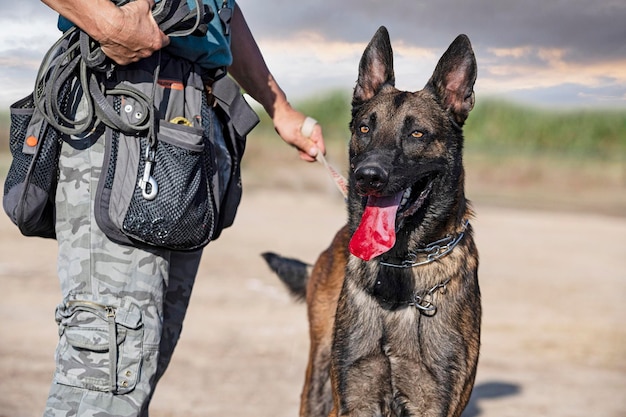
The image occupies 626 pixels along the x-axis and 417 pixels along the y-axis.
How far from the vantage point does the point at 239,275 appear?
937cm

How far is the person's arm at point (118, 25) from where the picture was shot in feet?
9.30

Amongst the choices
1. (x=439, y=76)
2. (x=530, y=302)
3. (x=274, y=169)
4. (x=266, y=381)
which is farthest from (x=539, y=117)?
(x=439, y=76)

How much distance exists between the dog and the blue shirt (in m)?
0.68

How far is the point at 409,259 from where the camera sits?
12.2 ft

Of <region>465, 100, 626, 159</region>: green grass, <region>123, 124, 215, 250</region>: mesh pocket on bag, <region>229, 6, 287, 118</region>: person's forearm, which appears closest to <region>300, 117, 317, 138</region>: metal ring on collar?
<region>229, 6, 287, 118</region>: person's forearm

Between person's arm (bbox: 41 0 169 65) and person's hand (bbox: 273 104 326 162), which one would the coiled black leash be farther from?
person's hand (bbox: 273 104 326 162)

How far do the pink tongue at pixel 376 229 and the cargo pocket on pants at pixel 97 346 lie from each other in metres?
0.97

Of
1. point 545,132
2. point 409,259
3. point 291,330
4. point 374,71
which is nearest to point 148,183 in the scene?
point 409,259

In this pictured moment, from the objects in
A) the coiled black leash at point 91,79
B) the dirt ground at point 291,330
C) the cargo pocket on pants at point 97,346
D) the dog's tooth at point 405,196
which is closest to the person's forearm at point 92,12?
the coiled black leash at point 91,79

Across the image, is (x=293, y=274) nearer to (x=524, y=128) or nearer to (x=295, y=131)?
(x=295, y=131)

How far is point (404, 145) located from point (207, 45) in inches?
38.2

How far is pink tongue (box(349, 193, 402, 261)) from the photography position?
346 cm

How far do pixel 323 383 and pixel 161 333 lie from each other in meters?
1.65

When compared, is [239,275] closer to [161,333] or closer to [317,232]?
[317,232]
